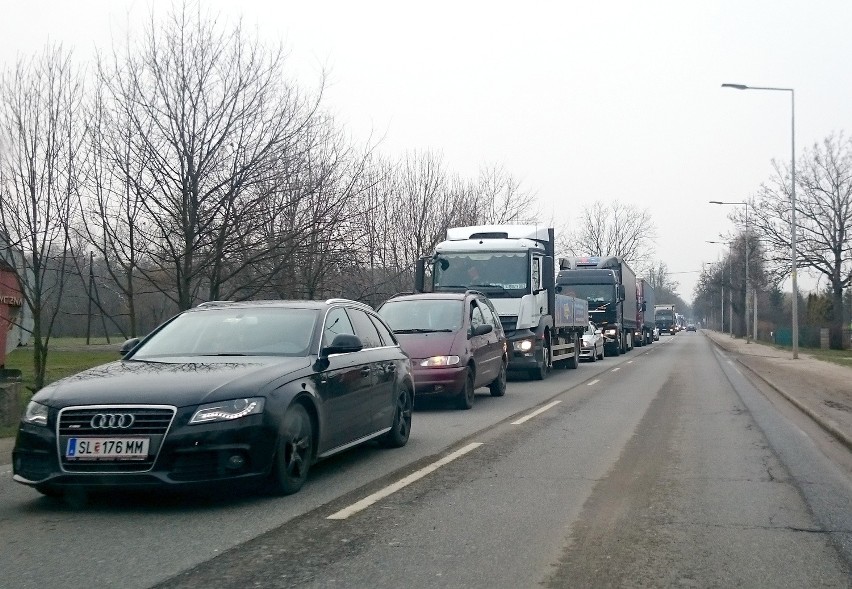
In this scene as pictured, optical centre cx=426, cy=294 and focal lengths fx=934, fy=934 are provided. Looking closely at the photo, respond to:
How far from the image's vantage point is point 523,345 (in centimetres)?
2109

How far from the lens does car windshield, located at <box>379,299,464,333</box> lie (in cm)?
1513

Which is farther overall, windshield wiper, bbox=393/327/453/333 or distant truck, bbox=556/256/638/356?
distant truck, bbox=556/256/638/356

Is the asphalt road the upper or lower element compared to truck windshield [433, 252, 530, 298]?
lower

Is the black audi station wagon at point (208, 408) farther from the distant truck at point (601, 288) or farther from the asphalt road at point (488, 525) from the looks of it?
the distant truck at point (601, 288)

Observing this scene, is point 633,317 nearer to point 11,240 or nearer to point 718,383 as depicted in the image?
point 718,383

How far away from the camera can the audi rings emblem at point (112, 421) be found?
6.36 metres

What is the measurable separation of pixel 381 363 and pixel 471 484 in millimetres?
2018

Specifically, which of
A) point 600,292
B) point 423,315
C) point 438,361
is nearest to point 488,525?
point 438,361

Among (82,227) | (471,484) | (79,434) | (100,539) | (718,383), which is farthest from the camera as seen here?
(718,383)

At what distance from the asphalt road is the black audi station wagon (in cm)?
32

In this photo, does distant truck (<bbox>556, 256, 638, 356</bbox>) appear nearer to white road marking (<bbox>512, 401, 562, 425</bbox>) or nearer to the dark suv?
the dark suv

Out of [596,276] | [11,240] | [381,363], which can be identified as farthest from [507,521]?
[596,276]

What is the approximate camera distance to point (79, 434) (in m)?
6.38

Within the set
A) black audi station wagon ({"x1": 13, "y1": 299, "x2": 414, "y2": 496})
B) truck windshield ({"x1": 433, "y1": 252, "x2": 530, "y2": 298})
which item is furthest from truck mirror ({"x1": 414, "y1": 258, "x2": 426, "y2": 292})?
black audi station wagon ({"x1": 13, "y1": 299, "x2": 414, "y2": 496})
